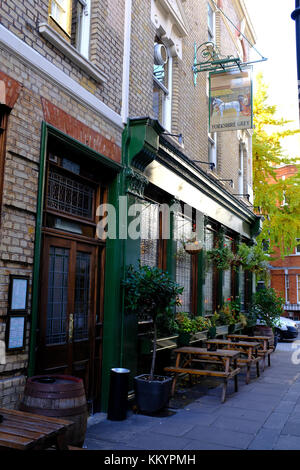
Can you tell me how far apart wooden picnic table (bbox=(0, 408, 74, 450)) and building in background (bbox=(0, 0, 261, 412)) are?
102cm

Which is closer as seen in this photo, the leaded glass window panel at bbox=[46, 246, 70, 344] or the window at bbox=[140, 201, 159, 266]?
the leaded glass window panel at bbox=[46, 246, 70, 344]

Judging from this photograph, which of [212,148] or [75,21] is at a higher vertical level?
[212,148]

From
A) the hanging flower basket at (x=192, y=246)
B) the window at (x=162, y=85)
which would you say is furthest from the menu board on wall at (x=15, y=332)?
the window at (x=162, y=85)

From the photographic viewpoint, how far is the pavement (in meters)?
5.19

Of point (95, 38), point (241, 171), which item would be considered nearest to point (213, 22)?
point (241, 171)

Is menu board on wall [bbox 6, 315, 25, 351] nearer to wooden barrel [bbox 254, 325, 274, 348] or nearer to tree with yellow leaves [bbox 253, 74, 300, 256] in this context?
wooden barrel [bbox 254, 325, 274, 348]

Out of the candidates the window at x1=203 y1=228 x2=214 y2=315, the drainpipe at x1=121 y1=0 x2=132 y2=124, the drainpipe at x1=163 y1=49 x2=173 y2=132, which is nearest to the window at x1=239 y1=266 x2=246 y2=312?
the window at x1=203 y1=228 x2=214 y2=315

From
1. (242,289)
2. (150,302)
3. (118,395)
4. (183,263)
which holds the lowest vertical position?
(118,395)

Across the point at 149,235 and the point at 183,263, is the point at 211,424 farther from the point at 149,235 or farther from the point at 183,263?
the point at 183,263

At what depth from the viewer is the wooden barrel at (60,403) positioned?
4043mm

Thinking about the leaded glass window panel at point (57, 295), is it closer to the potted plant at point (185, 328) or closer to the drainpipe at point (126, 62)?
the drainpipe at point (126, 62)

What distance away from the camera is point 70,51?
5695 mm

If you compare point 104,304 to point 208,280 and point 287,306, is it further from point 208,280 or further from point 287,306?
point 287,306

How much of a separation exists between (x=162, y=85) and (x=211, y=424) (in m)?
6.43
